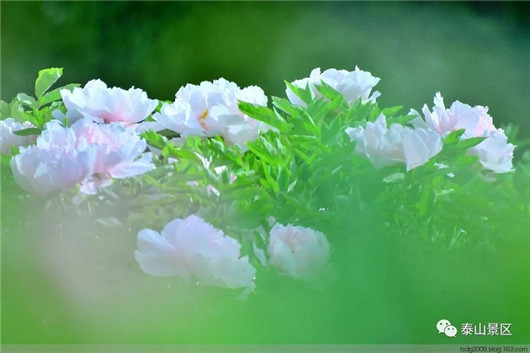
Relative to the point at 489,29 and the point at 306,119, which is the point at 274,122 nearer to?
the point at 306,119

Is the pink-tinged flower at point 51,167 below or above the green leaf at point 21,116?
below

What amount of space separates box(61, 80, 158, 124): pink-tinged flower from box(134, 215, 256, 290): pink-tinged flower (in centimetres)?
36

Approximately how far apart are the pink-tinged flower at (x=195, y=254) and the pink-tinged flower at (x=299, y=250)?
0.18ft

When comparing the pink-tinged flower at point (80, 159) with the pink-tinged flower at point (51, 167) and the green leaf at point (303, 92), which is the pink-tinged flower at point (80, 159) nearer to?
the pink-tinged flower at point (51, 167)

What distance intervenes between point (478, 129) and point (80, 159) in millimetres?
659

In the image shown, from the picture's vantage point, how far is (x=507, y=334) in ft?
3.83

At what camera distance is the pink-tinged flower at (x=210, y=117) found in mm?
1329

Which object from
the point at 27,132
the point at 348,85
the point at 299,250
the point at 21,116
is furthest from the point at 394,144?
the point at 21,116

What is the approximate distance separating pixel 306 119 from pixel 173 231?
0.30 m

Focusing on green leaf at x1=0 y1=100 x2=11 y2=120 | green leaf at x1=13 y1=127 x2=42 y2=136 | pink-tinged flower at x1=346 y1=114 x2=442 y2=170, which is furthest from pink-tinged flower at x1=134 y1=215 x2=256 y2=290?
green leaf at x1=0 y1=100 x2=11 y2=120

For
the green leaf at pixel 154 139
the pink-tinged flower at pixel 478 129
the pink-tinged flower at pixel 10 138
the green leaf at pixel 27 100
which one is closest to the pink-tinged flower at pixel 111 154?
the green leaf at pixel 154 139

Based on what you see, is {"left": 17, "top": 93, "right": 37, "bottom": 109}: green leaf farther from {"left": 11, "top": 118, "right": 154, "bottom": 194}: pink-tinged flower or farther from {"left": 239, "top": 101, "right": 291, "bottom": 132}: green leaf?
{"left": 239, "top": 101, "right": 291, "bottom": 132}: green leaf

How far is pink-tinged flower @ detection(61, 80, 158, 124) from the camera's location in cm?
135

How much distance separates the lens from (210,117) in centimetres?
133
